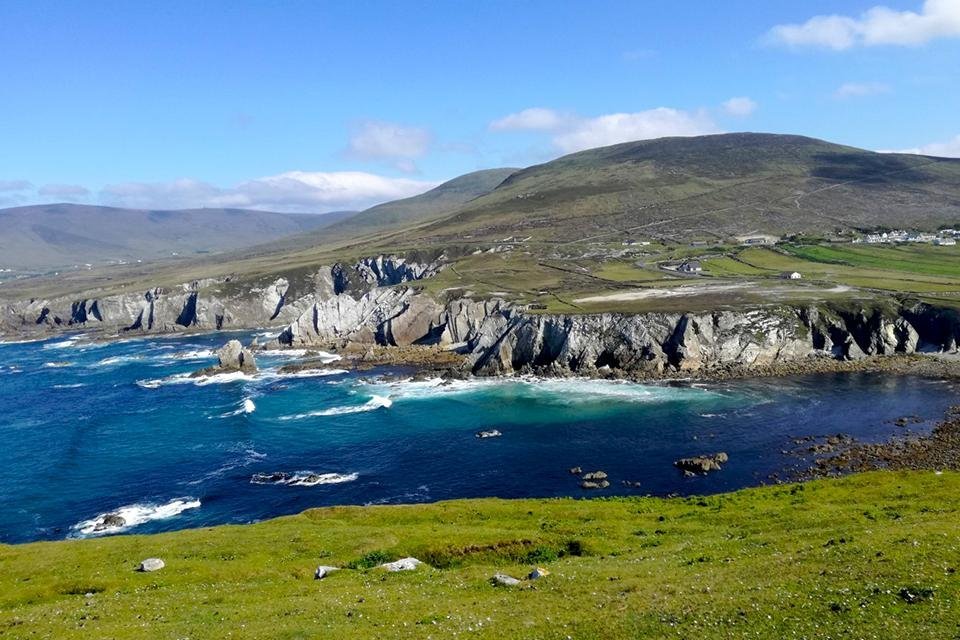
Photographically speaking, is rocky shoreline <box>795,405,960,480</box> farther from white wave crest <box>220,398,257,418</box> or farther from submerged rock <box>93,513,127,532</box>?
white wave crest <box>220,398,257,418</box>

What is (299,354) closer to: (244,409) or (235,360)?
(235,360)

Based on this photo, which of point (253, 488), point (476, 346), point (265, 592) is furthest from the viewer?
point (476, 346)

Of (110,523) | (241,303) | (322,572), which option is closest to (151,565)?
(322,572)

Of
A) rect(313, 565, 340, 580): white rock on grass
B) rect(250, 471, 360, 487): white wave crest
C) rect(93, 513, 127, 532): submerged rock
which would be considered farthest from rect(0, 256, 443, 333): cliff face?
rect(313, 565, 340, 580): white rock on grass

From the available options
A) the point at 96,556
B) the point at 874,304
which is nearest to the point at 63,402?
the point at 96,556

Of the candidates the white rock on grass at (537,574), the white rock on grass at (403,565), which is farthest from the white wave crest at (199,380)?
the white rock on grass at (537,574)

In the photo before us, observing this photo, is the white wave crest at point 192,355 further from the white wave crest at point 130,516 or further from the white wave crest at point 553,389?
the white wave crest at point 130,516

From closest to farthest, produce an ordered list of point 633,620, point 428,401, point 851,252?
1. point 633,620
2. point 428,401
3. point 851,252

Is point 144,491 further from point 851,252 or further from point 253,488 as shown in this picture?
point 851,252
